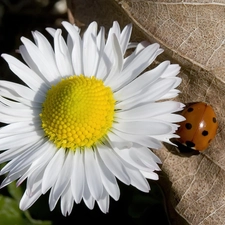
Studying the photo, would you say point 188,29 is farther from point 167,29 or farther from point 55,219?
point 55,219

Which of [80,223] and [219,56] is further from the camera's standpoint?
[80,223]

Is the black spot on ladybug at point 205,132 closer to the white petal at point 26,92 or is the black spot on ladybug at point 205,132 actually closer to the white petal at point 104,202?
the white petal at point 104,202

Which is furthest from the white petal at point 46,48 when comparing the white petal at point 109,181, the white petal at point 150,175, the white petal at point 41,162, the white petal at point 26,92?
the white petal at point 150,175

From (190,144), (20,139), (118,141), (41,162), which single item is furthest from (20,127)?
(190,144)

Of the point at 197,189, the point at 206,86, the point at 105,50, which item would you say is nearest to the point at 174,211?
the point at 197,189

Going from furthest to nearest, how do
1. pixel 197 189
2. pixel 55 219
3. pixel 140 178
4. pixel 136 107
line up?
pixel 55 219 < pixel 197 189 < pixel 136 107 < pixel 140 178

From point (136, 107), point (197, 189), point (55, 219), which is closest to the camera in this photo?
point (136, 107)

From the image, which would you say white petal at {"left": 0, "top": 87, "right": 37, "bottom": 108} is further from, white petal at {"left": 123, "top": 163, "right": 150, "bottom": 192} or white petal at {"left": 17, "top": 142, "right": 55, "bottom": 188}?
white petal at {"left": 123, "top": 163, "right": 150, "bottom": 192}

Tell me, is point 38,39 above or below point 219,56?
below
